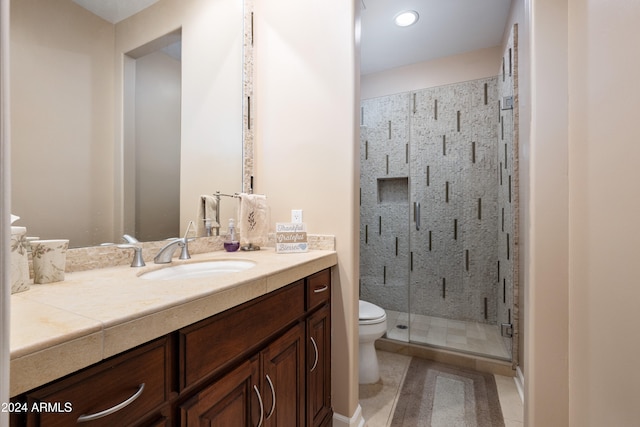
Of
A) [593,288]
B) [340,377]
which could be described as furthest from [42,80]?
[593,288]

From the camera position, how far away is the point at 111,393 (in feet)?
1.55

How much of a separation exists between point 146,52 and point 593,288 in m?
1.78

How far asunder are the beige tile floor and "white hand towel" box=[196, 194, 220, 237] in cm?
131

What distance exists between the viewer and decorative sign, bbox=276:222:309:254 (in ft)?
4.25

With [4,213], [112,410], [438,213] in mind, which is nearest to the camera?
[4,213]

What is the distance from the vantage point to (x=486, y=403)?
5.11 feet

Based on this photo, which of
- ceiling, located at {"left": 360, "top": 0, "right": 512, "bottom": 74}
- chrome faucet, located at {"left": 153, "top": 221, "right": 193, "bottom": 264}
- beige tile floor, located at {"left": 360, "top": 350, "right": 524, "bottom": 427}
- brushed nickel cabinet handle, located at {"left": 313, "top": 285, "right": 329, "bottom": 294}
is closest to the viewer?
chrome faucet, located at {"left": 153, "top": 221, "right": 193, "bottom": 264}

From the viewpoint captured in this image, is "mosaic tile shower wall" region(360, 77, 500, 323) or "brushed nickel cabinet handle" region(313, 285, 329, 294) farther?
"mosaic tile shower wall" region(360, 77, 500, 323)

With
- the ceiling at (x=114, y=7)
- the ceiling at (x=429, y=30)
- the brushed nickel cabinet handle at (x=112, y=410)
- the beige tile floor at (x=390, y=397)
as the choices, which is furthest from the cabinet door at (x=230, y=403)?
the ceiling at (x=429, y=30)

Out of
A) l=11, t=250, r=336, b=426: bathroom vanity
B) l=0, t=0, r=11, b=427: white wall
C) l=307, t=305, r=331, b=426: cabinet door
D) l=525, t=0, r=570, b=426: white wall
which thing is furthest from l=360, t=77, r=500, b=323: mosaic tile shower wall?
l=0, t=0, r=11, b=427: white wall

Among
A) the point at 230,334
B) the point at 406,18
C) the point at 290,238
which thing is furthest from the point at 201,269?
the point at 406,18

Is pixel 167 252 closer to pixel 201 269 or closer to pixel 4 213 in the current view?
pixel 201 269

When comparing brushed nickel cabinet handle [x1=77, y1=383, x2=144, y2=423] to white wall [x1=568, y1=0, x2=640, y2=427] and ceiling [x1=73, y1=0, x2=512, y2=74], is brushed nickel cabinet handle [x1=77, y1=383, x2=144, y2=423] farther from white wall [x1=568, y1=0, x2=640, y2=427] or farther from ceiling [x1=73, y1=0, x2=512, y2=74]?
ceiling [x1=73, y1=0, x2=512, y2=74]

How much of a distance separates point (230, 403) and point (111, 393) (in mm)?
332
